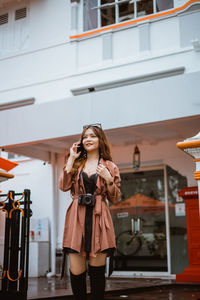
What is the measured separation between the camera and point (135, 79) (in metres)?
8.08

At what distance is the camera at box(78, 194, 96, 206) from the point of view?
2.84 m

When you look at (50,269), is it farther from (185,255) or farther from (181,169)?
(181,169)

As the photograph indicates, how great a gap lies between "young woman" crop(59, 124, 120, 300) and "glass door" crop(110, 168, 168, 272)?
6.32 metres

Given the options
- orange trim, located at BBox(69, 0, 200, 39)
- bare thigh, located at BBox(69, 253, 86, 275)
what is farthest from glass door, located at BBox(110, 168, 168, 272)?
bare thigh, located at BBox(69, 253, 86, 275)

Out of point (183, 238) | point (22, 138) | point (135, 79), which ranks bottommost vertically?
point (183, 238)

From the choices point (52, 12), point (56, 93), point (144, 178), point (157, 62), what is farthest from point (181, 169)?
point (52, 12)

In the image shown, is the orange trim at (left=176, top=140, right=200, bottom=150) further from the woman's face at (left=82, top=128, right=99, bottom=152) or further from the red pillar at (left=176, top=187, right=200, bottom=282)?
the red pillar at (left=176, top=187, right=200, bottom=282)

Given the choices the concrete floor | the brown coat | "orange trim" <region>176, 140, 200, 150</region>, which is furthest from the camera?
the concrete floor

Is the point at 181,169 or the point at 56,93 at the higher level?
the point at 56,93

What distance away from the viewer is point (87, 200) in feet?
9.34

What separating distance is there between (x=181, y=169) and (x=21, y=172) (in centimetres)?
433

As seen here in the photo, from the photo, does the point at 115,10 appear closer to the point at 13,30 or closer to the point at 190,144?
the point at 13,30

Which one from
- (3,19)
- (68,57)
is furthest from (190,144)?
(3,19)

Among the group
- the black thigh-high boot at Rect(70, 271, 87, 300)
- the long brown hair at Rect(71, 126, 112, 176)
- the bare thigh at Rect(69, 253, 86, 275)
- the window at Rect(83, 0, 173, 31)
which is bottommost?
the black thigh-high boot at Rect(70, 271, 87, 300)
